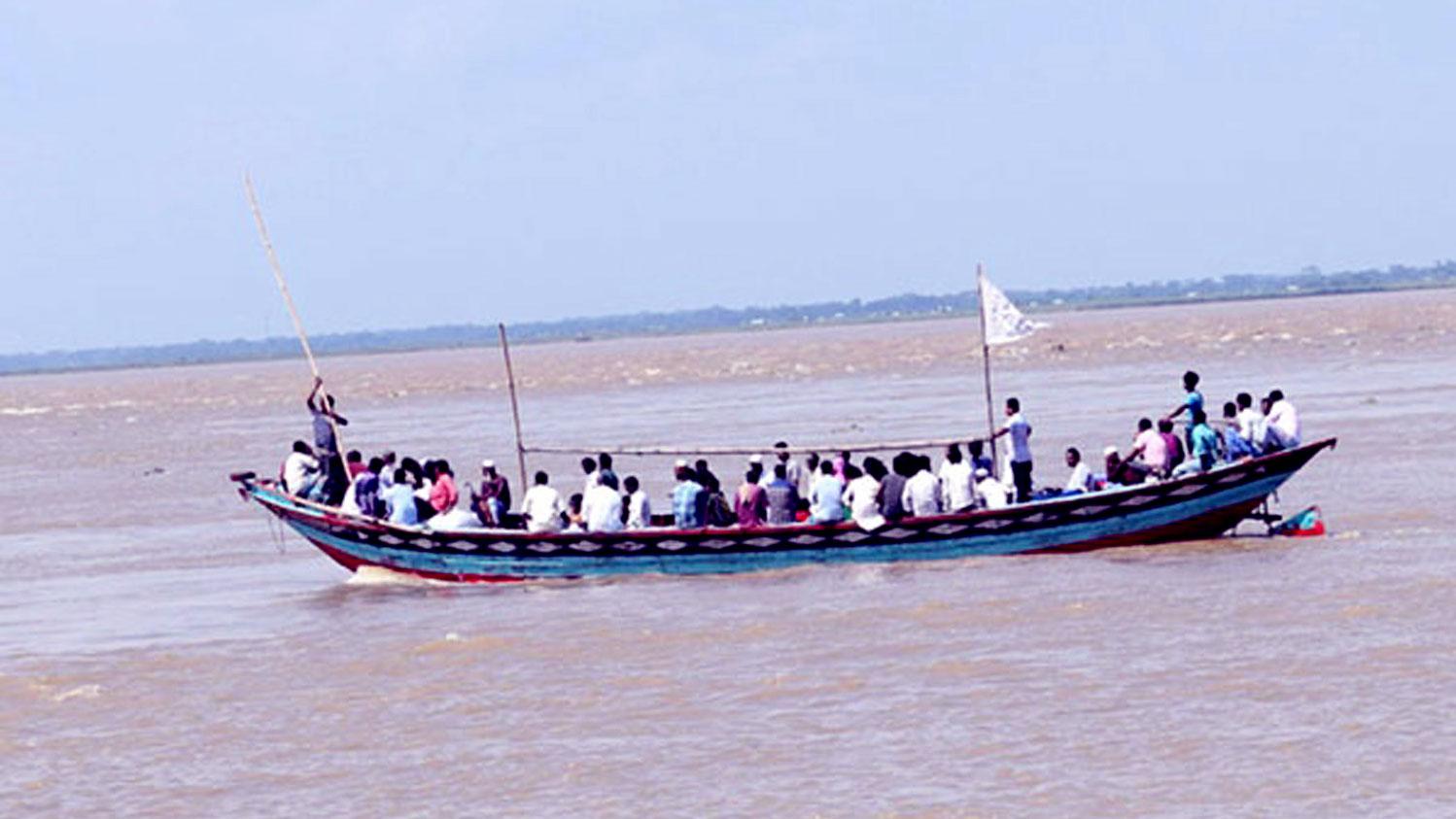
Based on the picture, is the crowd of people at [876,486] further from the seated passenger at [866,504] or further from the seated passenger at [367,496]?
the seated passenger at [367,496]

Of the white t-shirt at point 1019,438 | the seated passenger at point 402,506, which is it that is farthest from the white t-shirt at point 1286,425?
the seated passenger at point 402,506

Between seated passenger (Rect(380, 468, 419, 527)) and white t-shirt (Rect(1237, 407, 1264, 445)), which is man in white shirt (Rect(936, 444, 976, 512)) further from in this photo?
seated passenger (Rect(380, 468, 419, 527))

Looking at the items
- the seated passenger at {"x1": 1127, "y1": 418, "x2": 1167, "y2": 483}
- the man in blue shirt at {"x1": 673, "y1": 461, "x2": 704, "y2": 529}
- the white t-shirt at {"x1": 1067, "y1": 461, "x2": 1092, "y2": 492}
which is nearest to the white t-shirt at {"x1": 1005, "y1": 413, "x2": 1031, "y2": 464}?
the white t-shirt at {"x1": 1067, "y1": 461, "x2": 1092, "y2": 492}

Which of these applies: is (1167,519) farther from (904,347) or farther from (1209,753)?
(904,347)

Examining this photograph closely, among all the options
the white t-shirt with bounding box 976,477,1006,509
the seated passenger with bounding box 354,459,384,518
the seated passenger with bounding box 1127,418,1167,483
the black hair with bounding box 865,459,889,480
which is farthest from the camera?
the seated passenger with bounding box 354,459,384,518

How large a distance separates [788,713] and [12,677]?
696cm

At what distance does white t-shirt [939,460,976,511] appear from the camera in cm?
2083

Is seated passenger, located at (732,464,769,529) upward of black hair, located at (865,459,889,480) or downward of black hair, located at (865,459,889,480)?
downward

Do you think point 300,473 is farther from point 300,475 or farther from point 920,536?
point 920,536

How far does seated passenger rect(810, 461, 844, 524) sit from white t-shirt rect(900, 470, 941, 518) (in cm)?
64

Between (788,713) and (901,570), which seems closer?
(788,713)

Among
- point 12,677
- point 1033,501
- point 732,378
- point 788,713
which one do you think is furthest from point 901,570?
point 732,378

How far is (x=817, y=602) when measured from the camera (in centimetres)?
1903

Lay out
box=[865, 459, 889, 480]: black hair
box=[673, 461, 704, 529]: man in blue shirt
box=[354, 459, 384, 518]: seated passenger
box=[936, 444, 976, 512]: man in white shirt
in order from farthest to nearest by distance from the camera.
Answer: box=[354, 459, 384, 518]: seated passenger < box=[673, 461, 704, 529]: man in blue shirt < box=[865, 459, 889, 480]: black hair < box=[936, 444, 976, 512]: man in white shirt
